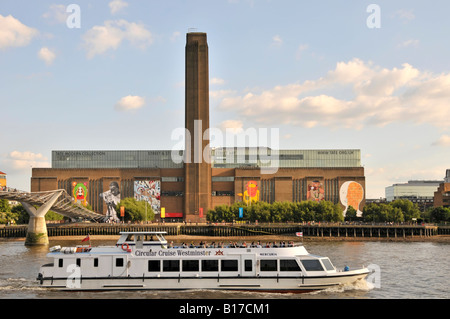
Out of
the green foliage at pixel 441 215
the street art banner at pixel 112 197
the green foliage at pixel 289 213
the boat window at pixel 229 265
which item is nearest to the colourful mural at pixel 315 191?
the green foliage at pixel 289 213

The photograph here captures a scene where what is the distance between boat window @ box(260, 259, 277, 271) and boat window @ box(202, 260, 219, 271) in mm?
3579

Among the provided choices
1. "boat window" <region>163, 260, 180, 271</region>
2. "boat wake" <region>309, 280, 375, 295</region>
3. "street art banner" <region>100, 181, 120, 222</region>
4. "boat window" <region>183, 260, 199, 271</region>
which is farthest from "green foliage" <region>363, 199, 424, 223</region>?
"boat window" <region>163, 260, 180, 271</region>

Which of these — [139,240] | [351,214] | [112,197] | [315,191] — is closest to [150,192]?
[112,197]

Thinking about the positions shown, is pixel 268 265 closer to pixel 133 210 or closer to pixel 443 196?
pixel 133 210

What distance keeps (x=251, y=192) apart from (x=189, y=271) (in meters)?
123

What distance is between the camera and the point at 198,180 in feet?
527

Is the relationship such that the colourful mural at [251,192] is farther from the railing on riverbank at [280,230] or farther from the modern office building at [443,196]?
the modern office building at [443,196]

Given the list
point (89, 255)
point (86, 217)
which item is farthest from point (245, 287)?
point (86, 217)

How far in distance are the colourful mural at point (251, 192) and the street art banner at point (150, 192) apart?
27.0m

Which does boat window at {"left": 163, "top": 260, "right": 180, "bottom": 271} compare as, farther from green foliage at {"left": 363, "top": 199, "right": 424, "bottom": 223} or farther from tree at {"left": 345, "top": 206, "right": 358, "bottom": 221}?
tree at {"left": 345, "top": 206, "right": 358, "bottom": 221}

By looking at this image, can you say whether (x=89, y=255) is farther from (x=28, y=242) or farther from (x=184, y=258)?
(x=28, y=242)

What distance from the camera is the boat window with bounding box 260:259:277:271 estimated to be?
3941 centimetres

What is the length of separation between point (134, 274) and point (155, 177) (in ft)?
416
